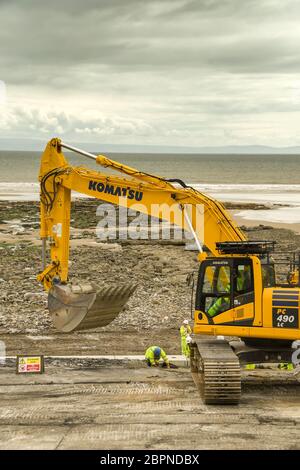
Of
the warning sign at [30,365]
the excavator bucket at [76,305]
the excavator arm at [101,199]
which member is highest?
the excavator arm at [101,199]

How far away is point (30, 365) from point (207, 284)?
4.71 meters

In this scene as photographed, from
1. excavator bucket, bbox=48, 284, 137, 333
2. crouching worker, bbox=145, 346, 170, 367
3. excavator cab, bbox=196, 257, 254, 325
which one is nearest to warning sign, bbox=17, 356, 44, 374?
excavator bucket, bbox=48, 284, 137, 333

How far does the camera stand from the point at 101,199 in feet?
55.1

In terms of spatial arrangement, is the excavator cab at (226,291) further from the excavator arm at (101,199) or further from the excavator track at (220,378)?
the excavator arm at (101,199)

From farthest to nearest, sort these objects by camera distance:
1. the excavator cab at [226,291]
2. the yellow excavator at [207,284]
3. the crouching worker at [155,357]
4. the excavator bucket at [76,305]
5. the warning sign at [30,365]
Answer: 1. the crouching worker at [155,357]
2. the warning sign at [30,365]
3. the excavator bucket at [76,305]
4. the excavator cab at [226,291]
5. the yellow excavator at [207,284]

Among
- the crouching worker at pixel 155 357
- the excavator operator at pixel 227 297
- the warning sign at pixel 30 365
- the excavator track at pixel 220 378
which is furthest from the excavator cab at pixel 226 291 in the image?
the warning sign at pixel 30 365

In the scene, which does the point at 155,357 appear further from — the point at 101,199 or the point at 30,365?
the point at 101,199

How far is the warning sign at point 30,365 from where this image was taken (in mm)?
16203

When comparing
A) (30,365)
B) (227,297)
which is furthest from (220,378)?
(30,365)

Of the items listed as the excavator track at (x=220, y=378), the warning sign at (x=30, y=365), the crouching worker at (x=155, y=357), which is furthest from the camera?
the crouching worker at (x=155, y=357)

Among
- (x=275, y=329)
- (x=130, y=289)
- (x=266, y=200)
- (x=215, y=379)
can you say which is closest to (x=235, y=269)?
(x=275, y=329)

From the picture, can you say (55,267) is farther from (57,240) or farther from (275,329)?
(275,329)

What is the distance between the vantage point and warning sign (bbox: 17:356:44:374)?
16203mm

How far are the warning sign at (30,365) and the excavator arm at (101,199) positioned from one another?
102cm
